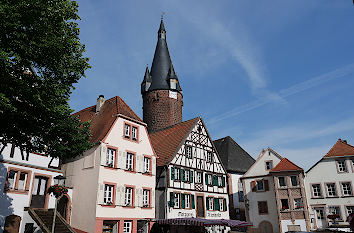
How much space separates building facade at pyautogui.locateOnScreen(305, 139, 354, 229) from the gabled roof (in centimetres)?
851

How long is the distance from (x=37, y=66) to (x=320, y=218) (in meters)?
29.1

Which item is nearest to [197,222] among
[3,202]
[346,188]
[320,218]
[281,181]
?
[3,202]

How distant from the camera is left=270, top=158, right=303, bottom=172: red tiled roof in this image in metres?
30.1

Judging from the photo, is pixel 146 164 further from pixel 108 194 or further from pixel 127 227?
pixel 127 227

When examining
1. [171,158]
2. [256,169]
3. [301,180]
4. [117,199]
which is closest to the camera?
[117,199]

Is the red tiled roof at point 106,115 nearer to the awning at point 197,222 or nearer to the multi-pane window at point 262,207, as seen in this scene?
the awning at point 197,222

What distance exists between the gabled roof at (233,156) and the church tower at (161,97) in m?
8.22

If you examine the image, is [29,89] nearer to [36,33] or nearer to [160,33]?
[36,33]

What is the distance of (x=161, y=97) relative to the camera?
46375mm

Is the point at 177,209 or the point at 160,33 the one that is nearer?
the point at 177,209

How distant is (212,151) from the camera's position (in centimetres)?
3142

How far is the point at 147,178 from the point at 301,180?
15.5 meters

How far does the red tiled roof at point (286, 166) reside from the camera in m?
30.1

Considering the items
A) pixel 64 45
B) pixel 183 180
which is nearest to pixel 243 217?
pixel 183 180
